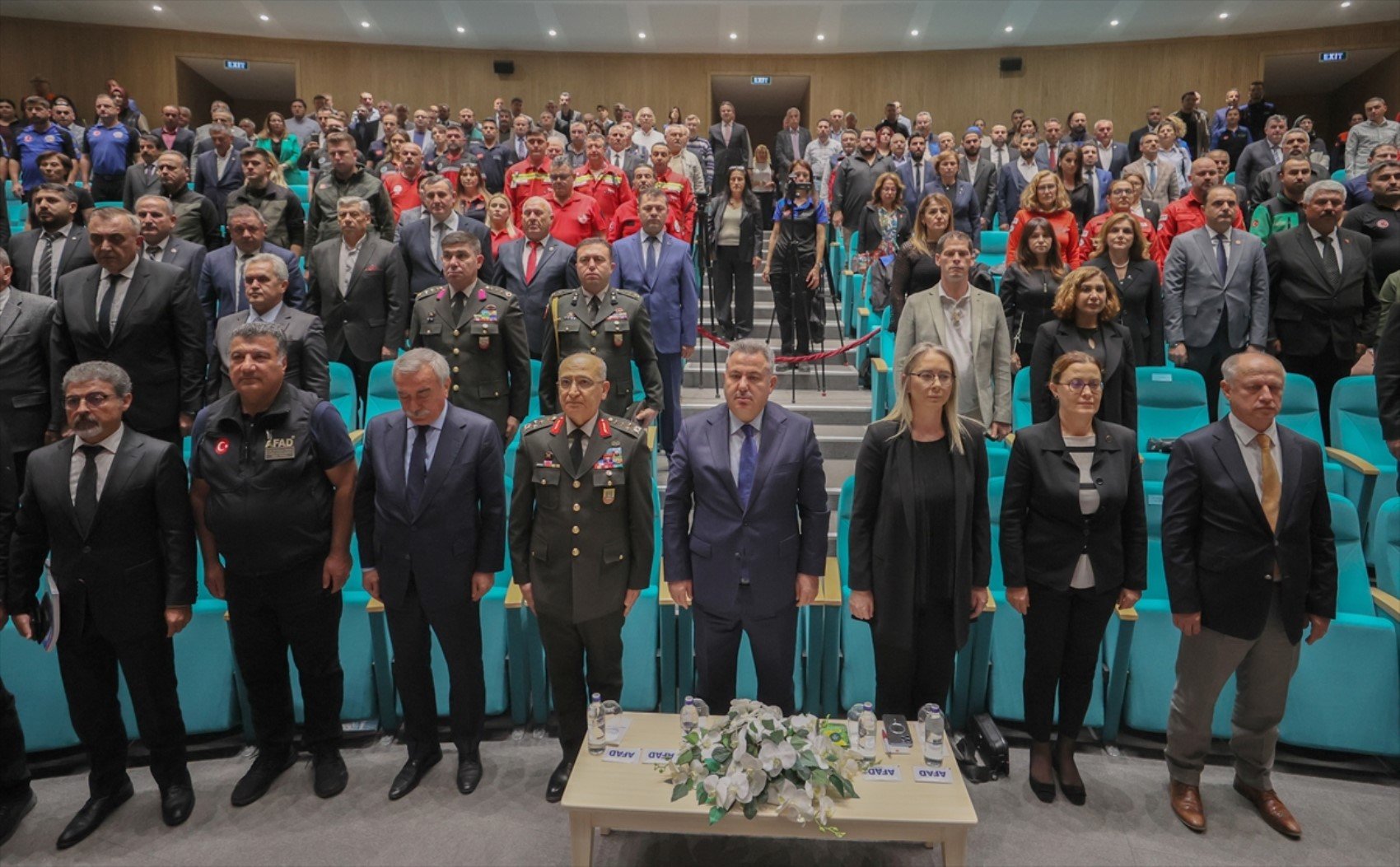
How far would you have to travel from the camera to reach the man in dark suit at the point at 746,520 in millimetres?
2670

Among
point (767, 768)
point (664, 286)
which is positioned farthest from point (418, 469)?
point (664, 286)

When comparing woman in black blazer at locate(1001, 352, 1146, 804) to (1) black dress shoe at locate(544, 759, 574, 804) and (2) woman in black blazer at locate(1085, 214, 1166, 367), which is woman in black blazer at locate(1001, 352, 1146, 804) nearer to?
(1) black dress shoe at locate(544, 759, 574, 804)

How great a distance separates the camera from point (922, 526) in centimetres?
270

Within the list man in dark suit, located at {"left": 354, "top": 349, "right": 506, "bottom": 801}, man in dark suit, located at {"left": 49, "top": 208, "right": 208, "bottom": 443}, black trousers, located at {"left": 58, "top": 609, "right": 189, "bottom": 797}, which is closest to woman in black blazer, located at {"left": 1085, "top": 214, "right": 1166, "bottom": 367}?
man in dark suit, located at {"left": 354, "top": 349, "right": 506, "bottom": 801}

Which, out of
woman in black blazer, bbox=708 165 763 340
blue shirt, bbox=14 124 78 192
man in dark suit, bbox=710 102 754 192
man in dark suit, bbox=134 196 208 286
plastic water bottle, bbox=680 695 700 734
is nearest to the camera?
plastic water bottle, bbox=680 695 700 734

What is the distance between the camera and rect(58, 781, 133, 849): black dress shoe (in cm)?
269

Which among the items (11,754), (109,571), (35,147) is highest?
(35,147)

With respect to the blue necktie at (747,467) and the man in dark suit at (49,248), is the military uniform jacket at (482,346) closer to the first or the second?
the blue necktie at (747,467)

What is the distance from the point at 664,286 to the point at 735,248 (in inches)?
63.2

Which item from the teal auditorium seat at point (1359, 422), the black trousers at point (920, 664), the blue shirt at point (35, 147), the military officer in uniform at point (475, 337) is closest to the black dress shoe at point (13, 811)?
the military officer in uniform at point (475, 337)

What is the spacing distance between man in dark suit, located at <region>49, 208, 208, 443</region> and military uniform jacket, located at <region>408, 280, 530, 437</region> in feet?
2.82

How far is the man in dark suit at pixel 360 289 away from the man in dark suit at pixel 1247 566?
3359 millimetres

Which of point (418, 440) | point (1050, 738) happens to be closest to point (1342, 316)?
point (1050, 738)

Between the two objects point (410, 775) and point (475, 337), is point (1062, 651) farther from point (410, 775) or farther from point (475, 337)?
point (475, 337)
